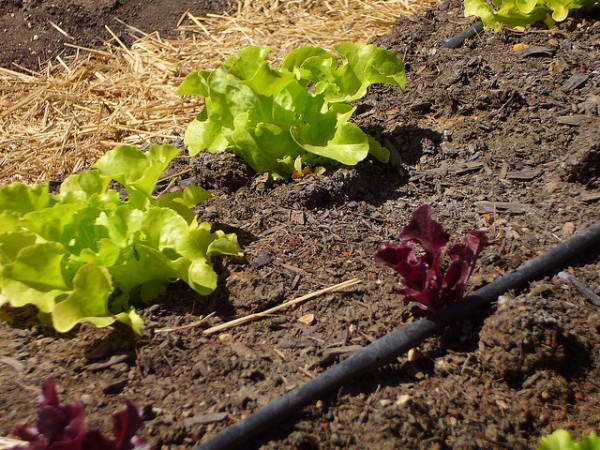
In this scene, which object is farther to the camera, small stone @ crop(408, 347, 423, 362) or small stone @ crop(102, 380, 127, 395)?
small stone @ crop(408, 347, 423, 362)

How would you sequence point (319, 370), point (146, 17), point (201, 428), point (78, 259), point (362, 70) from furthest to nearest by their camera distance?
point (146, 17)
point (362, 70)
point (78, 259)
point (319, 370)
point (201, 428)

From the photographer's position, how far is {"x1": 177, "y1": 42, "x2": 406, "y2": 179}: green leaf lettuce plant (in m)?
3.04

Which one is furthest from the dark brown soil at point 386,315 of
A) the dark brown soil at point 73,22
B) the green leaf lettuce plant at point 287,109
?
the dark brown soil at point 73,22

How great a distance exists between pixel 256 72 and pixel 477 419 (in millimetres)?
1597

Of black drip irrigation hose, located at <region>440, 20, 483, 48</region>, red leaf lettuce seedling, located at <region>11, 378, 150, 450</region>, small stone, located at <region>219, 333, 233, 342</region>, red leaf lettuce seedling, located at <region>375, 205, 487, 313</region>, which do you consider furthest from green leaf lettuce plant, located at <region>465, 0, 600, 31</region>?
red leaf lettuce seedling, located at <region>11, 378, 150, 450</region>

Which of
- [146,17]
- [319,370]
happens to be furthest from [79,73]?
[319,370]

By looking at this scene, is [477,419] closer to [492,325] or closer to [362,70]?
Result: [492,325]

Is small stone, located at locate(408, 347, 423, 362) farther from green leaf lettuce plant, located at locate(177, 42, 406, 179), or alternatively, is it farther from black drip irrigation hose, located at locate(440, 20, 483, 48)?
black drip irrigation hose, located at locate(440, 20, 483, 48)

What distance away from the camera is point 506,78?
368 cm

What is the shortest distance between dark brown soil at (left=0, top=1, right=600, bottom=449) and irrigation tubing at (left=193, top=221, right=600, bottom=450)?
0.05 metres

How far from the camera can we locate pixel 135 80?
4.55 meters

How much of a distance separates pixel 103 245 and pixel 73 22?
3263 millimetres

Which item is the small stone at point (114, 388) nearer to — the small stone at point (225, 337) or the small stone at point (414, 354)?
the small stone at point (225, 337)

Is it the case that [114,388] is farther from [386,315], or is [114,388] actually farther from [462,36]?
[462,36]
